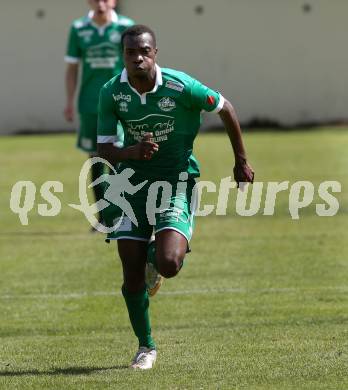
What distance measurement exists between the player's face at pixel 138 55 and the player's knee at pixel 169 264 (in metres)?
1.11

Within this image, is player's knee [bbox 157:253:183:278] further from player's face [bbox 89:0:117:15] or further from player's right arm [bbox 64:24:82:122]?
player's right arm [bbox 64:24:82:122]

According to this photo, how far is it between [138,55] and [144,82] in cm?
19

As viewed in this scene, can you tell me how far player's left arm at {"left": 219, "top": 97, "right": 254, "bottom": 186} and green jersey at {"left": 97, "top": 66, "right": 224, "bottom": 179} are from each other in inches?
4.0

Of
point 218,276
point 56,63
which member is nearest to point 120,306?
point 218,276

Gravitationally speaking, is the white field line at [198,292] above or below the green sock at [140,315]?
below

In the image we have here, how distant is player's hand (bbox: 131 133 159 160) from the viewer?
6844 mm

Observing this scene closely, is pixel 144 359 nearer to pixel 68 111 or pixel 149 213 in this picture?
pixel 149 213

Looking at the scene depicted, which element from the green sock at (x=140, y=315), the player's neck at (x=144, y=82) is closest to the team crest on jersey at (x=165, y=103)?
the player's neck at (x=144, y=82)

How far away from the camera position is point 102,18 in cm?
1367

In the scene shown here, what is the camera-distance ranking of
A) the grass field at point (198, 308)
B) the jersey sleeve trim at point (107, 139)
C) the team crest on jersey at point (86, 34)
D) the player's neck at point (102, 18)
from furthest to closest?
1. the team crest on jersey at point (86, 34)
2. the player's neck at point (102, 18)
3. the jersey sleeve trim at point (107, 139)
4. the grass field at point (198, 308)

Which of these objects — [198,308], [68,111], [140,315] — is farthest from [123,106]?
[68,111]

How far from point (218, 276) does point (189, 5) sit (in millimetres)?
22099

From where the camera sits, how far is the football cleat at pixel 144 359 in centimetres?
715

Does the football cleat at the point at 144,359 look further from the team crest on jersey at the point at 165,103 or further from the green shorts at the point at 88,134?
the green shorts at the point at 88,134
